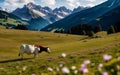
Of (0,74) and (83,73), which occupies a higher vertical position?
(83,73)

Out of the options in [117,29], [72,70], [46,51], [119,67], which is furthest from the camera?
[117,29]

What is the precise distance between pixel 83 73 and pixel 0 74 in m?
17.9

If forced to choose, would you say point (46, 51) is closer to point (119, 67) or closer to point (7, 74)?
point (7, 74)

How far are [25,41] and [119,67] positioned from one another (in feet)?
308

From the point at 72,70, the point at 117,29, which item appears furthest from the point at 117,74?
the point at 117,29

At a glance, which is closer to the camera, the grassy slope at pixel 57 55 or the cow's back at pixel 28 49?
the grassy slope at pixel 57 55

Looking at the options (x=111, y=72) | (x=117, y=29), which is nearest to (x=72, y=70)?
(x=111, y=72)

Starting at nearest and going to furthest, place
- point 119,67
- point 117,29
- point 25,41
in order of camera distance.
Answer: point 119,67 → point 25,41 → point 117,29

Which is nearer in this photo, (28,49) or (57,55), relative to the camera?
(57,55)

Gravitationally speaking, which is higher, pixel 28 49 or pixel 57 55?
pixel 28 49

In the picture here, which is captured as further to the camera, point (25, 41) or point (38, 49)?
point (25, 41)

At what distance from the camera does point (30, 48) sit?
137 ft

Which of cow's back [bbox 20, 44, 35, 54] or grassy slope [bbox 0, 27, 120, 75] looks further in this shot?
cow's back [bbox 20, 44, 35, 54]

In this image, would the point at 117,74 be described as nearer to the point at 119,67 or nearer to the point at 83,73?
the point at 119,67
